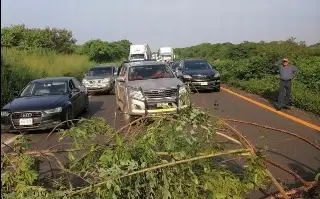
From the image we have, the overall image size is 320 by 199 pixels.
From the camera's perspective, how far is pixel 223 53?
228ft

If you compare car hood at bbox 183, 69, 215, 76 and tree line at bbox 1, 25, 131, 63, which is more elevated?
tree line at bbox 1, 25, 131, 63

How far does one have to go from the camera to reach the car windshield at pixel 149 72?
45.6 feet

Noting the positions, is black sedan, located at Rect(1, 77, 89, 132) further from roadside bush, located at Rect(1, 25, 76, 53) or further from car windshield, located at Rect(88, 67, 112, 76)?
roadside bush, located at Rect(1, 25, 76, 53)

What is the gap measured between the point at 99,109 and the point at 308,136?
9769mm

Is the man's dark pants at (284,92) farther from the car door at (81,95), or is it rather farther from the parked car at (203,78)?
→ the parked car at (203,78)

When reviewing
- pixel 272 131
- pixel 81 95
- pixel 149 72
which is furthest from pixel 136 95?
pixel 272 131

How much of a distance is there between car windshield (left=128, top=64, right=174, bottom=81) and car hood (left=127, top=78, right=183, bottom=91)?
0.60 meters

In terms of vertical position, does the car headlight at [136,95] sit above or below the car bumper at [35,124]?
above

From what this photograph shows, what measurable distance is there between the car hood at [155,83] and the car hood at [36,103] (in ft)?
6.76

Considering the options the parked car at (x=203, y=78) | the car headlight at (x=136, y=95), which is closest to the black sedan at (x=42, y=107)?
the car headlight at (x=136, y=95)

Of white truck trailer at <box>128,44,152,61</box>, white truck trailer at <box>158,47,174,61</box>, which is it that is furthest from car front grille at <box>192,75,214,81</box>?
white truck trailer at <box>158,47,174,61</box>

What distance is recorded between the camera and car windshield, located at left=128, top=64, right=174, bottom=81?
548 inches

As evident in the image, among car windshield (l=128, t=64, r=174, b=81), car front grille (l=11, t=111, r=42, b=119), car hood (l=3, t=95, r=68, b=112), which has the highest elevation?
car windshield (l=128, t=64, r=174, b=81)

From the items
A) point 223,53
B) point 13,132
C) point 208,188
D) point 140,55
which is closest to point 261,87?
point 13,132
